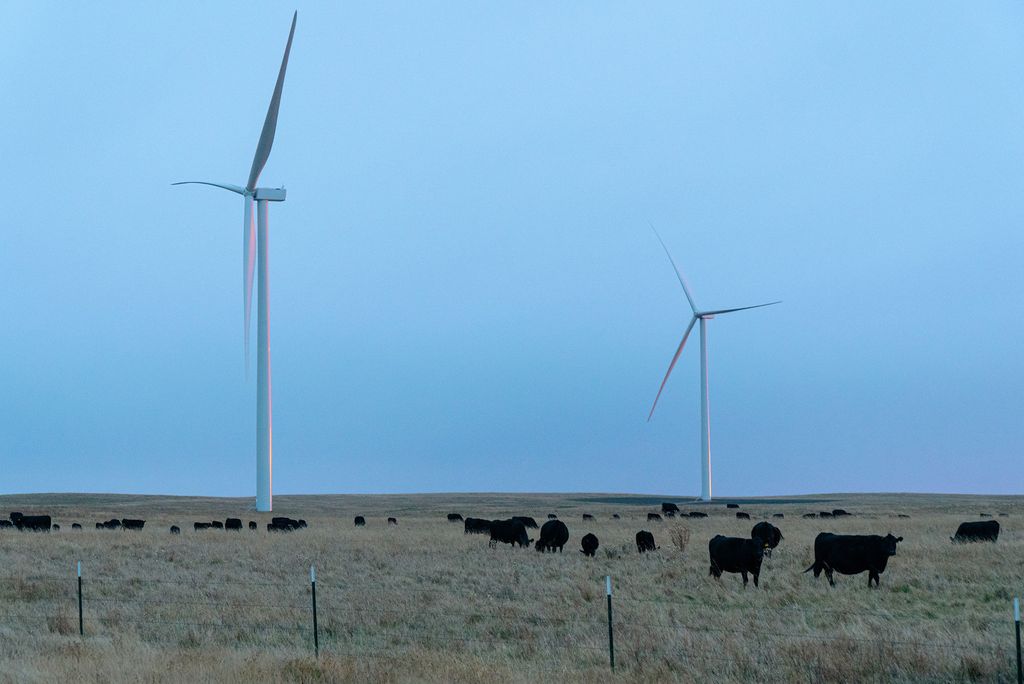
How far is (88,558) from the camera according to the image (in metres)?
27.0

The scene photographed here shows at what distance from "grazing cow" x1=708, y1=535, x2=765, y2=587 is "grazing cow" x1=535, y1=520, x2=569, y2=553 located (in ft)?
27.8

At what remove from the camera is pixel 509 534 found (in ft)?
104

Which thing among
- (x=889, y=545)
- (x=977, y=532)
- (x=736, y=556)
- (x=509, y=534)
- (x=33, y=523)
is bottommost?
(x=33, y=523)

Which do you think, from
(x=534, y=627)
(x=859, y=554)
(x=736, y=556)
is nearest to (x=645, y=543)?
(x=736, y=556)

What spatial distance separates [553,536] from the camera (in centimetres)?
2945

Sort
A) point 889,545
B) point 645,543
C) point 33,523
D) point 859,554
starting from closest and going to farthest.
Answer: point 859,554, point 889,545, point 645,543, point 33,523

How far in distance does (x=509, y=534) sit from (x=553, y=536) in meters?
2.47

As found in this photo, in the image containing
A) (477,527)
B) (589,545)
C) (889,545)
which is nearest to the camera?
(889,545)

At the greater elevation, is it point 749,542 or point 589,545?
point 749,542

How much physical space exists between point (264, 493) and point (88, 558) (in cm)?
3177

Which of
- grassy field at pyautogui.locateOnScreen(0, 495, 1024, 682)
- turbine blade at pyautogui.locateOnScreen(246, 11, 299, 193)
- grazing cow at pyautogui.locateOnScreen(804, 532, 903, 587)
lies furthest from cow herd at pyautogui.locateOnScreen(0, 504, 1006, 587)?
turbine blade at pyautogui.locateOnScreen(246, 11, 299, 193)

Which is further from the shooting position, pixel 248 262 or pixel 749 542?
pixel 248 262

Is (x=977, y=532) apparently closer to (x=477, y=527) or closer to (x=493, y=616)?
(x=477, y=527)

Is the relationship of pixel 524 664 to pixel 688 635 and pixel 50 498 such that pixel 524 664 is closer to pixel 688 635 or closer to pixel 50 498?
pixel 688 635
